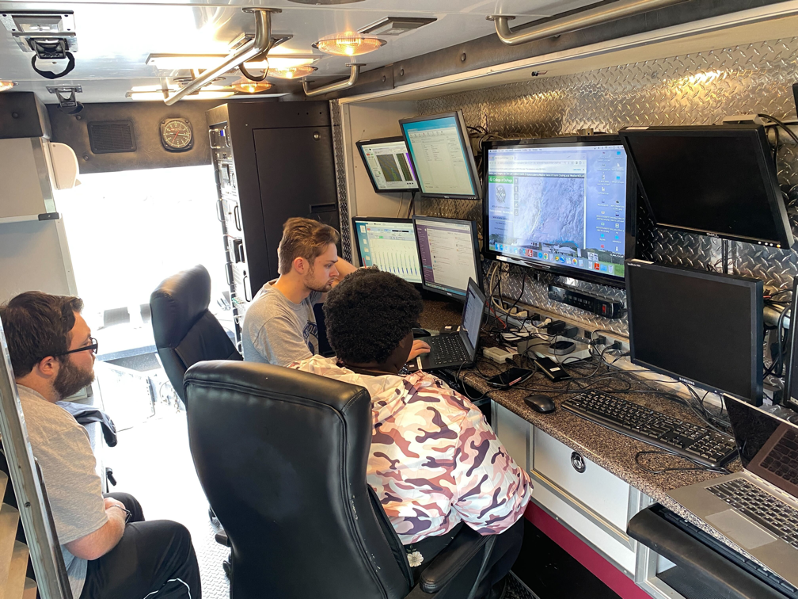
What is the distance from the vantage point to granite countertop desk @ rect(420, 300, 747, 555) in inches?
54.6

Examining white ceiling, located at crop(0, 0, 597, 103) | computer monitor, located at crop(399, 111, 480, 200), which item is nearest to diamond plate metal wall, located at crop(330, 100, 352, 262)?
computer monitor, located at crop(399, 111, 480, 200)

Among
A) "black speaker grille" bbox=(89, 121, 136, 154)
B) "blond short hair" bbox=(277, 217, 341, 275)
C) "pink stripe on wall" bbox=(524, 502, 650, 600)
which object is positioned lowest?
"pink stripe on wall" bbox=(524, 502, 650, 600)

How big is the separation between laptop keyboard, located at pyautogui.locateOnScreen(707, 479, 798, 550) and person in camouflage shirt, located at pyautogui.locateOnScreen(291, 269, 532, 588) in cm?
47

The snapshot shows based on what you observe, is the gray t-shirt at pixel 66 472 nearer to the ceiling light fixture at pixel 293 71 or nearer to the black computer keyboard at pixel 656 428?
the black computer keyboard at pixel 656 428

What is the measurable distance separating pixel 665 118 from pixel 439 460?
4.32ft

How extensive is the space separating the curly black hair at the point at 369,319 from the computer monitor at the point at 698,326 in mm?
Answer: 699

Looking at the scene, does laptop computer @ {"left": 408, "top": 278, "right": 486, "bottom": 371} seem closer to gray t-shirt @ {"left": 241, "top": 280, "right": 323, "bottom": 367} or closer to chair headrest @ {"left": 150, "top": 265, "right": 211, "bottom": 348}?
gray t-shirt @ {"left": 241, "top": 280, "right": 323, "bottom": 367}

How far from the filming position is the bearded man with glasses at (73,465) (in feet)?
4.51

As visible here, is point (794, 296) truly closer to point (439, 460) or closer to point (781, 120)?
point (781, 120)

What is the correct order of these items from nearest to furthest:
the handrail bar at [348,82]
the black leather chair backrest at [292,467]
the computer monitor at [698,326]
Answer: the black leather chair backrest at [292,467]
the computer monitor at [698,326]
the handrail bar at [348,82]

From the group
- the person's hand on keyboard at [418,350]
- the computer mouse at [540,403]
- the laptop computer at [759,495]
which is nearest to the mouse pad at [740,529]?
the laptop computer at [759,495]

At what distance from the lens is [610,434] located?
5.32ft

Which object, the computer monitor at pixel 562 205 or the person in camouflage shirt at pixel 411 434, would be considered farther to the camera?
the computer monitor at pixel 562 205

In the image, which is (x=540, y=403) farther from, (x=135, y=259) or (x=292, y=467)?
(x=135, y=259)
